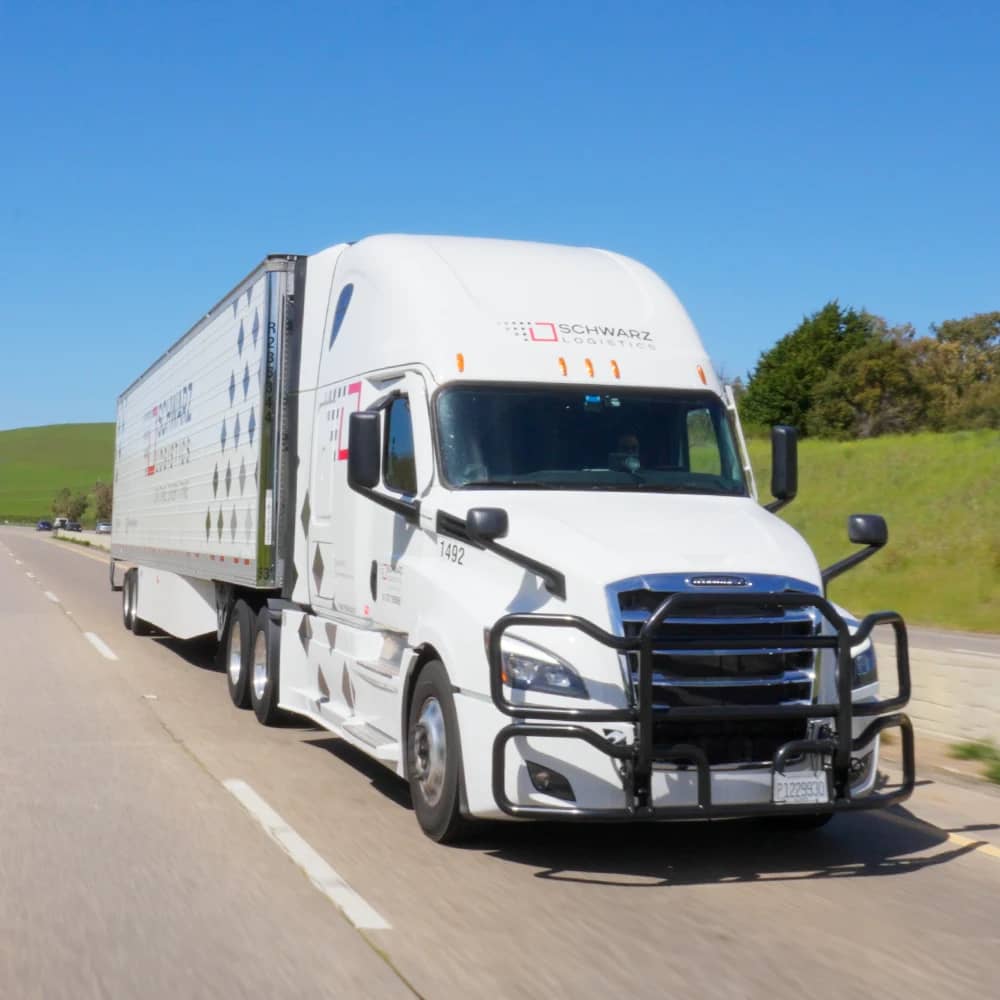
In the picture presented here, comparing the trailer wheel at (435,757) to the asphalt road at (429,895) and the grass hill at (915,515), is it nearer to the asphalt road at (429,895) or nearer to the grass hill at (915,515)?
the asphalt road at (429,895)

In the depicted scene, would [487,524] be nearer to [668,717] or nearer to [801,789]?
[668,717]

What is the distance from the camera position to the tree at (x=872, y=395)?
271 feet

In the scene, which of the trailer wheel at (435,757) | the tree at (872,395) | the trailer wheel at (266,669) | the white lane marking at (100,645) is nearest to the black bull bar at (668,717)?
the trailer wheel at (435,757)

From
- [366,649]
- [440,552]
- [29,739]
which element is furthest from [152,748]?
[440,552]

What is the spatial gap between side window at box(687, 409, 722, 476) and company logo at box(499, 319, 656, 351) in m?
0.54

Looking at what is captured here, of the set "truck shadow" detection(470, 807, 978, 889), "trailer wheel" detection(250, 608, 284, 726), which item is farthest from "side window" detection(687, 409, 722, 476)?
"trailer wheel" detection(250, 608, 284, 726)

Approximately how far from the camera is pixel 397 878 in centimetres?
666

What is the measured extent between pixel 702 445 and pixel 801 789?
251 centimetres

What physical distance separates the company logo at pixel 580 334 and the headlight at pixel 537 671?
8.01ft

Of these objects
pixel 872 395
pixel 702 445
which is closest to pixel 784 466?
pixel 702 445

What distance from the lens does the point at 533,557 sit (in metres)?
7.23

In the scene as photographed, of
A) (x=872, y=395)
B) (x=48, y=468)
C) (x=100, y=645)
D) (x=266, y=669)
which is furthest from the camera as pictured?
(x=48, y=468)

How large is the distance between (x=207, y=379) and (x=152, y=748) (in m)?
5.37

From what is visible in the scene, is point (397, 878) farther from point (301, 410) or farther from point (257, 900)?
point (301, 410)
